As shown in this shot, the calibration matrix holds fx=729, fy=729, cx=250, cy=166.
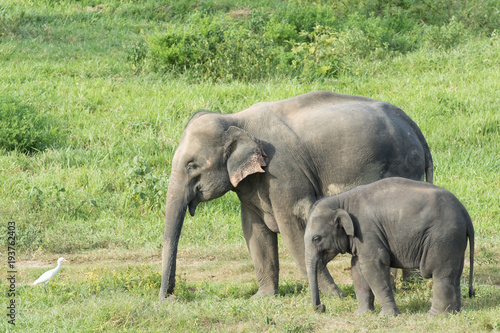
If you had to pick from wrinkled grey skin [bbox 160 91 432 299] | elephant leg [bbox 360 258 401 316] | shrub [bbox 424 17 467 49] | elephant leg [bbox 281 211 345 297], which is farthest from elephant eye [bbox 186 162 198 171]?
shrub [bbox 424 17 467 49]

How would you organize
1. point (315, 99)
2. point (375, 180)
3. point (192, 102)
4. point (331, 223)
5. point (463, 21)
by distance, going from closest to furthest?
1. point (331, 223)
2. point (375, 180)
3. point (315, 99)
4. point (192, 102)
5. point (463, 21)

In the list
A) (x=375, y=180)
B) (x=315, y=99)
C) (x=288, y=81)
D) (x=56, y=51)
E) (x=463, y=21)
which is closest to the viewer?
(x=375, y=180)

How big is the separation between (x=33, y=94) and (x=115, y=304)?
661 cm

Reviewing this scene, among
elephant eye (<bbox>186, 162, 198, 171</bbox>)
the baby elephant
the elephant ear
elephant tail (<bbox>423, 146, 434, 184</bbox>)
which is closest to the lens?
the baby elephant

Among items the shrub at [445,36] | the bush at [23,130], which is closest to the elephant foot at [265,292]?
A: the bush at [23,130]

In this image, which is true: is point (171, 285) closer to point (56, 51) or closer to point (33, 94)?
point (33, 94)

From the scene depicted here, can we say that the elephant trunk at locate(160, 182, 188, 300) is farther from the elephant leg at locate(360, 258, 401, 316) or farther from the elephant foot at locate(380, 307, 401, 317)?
the elephant foot at locate(380, 307, 401, 317)

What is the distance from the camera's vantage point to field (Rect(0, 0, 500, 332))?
5.82 metres

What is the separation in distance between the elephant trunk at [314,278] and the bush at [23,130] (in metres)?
5.72

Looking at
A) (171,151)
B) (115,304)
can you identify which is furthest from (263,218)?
(171,151)

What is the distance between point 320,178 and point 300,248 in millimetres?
613

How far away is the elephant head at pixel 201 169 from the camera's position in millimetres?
6070

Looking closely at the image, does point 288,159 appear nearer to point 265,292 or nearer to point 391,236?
point 391,236

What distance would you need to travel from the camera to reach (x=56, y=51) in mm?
13453
